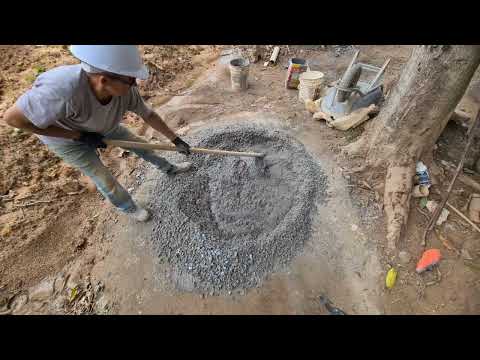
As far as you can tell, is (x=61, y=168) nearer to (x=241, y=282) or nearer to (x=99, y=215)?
(x=99, y=215)

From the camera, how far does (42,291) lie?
269cm

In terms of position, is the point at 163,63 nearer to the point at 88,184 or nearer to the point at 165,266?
the point at 88,184

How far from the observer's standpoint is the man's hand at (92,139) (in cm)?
223

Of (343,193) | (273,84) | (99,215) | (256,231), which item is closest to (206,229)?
(256,231)

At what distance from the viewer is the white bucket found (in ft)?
14.5

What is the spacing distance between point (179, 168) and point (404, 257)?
2894 mm

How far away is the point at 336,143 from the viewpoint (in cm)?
389

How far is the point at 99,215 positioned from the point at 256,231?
6.55 feet

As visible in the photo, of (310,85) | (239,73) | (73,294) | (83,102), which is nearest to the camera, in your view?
(83,102)

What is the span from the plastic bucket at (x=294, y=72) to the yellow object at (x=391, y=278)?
12.0 feet

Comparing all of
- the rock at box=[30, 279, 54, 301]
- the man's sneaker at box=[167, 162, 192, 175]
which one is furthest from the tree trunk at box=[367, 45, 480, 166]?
the rock at box=[30, 279, 54, 301]

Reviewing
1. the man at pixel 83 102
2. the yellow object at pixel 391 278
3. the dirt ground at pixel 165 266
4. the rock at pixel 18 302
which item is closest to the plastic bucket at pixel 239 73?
the dirt ground at pixel 165 266

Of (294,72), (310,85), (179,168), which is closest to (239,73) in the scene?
(294,72)

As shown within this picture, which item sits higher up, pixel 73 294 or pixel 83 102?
pixel 83 102
